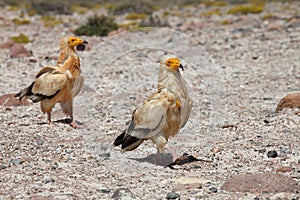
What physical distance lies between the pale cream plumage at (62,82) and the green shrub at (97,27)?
13461mm

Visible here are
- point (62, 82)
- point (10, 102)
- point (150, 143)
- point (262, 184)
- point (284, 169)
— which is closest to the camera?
point (262, 184)

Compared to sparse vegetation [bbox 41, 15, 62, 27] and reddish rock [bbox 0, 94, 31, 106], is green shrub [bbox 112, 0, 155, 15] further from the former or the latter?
reddish rock [bbox 0, 94, 31, 106]

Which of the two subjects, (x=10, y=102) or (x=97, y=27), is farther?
(x=97, y=27)

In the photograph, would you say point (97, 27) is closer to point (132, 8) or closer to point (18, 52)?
point (18, 52)

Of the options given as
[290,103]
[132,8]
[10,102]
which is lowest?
[10,102]

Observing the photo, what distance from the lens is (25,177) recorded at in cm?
655

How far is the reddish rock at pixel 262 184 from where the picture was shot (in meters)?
6.03

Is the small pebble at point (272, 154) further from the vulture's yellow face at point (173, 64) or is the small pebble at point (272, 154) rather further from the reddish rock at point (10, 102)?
the reddish rock at point (10, 102)

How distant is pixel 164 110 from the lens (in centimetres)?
648

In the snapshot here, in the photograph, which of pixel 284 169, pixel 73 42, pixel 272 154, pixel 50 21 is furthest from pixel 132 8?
pixel 284 169

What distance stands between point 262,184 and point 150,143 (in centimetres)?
227

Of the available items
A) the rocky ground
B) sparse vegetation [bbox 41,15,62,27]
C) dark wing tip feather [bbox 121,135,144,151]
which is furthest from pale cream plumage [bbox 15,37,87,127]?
sparse vegetation [bbox 41,15,62,27]

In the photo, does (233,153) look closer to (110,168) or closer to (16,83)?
(110,168)

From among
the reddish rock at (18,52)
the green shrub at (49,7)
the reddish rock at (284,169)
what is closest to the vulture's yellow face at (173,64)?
the reddish rock at (284,169)
